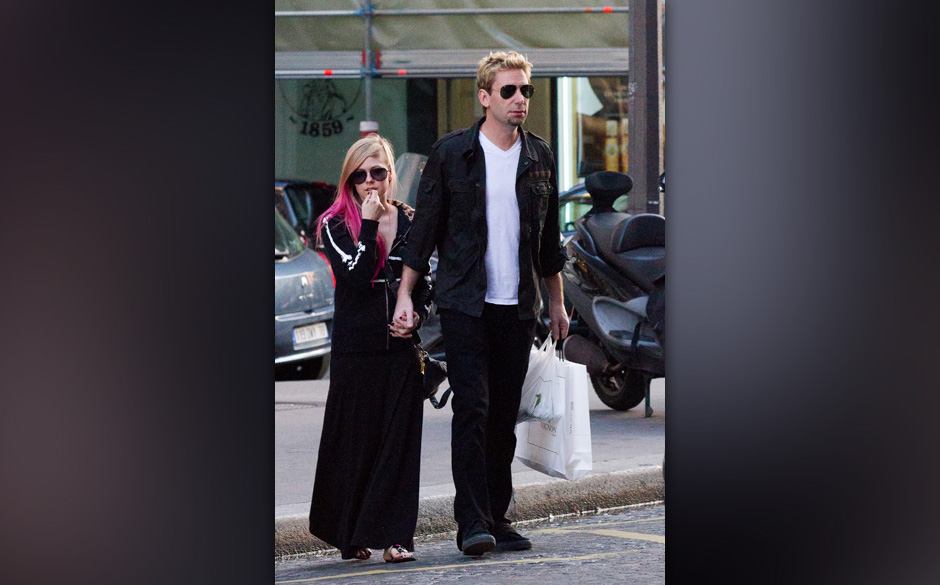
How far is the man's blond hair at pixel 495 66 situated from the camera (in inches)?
170

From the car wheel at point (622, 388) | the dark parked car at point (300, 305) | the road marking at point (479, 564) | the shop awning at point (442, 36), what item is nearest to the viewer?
the road marking at point (479, 564)

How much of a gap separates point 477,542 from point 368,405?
537mm

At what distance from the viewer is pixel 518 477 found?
5125 millimetres

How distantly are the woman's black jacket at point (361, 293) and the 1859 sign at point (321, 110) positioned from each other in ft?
13.5

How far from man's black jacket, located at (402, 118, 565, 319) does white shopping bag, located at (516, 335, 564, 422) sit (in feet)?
0.74

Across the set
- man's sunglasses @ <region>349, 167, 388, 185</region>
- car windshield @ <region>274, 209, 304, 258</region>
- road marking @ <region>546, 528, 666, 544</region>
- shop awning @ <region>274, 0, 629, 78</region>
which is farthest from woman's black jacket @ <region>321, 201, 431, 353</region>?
car windshield @ <region>274, 209, 304, 258</region>

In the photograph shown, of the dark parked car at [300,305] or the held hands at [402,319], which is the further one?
the dark parked car at [300,305]

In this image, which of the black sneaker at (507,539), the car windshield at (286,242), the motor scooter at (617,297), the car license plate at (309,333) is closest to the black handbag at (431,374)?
the black sneaker at (507,539)

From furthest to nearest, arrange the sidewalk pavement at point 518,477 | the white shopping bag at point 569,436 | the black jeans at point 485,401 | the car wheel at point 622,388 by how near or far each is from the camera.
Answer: the car wheel at point 622,388 → the sidewalk pavement at point 518,477 → the white shopping bag at point 569,436 → the black jeans at point 485,401

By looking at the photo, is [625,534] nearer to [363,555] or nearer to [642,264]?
[363,555]

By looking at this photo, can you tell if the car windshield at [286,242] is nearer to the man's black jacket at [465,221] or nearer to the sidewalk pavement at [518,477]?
the sidewalk pavement at [518,477]
